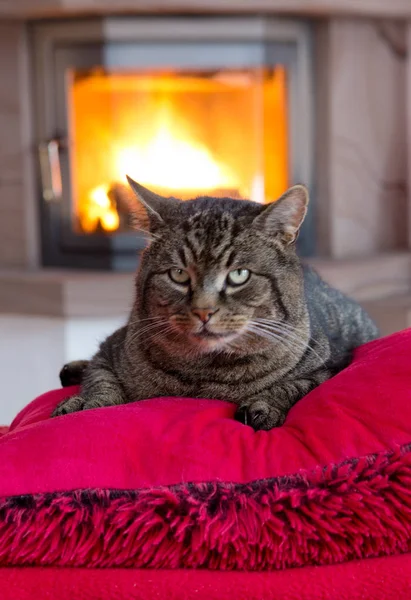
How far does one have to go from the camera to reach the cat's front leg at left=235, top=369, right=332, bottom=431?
100 cm

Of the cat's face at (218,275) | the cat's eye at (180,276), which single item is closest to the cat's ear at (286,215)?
the cat's face at (218,275)

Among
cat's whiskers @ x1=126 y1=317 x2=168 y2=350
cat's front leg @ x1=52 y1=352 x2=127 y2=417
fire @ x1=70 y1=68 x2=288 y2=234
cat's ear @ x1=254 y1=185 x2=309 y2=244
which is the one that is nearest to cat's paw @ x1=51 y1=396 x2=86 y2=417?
cat's front leg @ x1=52 y1=352 x2=127 y2=417

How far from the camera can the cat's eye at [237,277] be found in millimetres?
1122

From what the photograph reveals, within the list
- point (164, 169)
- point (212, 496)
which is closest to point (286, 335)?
point (212, 496)

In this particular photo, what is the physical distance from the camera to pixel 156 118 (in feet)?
8.30

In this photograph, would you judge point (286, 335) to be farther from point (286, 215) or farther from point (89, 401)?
point (89, 401)

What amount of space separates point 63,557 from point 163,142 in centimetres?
188

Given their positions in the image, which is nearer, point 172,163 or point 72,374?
point 72,374

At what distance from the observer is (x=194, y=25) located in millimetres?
2389

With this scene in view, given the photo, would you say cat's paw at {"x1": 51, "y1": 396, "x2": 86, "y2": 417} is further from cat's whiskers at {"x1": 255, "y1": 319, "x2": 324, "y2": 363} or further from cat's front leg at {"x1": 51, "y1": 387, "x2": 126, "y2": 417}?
cat's whiskers at {"x1": 255, "y1": 319, "x2": 324, "y2": 363}

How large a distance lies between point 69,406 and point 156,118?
1.55 m

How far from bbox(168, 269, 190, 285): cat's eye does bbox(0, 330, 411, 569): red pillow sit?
11.8 inches

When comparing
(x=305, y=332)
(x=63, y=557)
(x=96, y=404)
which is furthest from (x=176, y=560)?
(x=305, y=332)

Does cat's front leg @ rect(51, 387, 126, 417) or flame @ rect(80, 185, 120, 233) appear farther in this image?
flame @ rect(80, 185, 120, 233)
